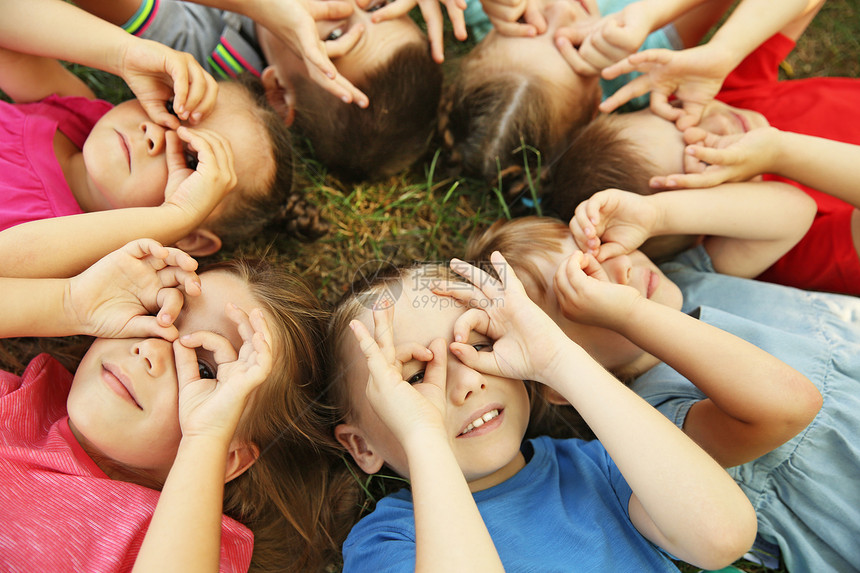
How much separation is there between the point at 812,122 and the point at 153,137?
7.64 ft

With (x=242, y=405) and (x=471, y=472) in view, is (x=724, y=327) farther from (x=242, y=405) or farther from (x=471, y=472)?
(x=242, y=405)

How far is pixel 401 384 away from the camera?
4.34 feet

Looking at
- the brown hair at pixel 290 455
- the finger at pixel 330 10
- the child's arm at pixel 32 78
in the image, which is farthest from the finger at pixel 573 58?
the child's arm at pixel 32 78

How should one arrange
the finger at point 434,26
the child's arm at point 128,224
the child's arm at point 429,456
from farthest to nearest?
the finger at point 434,26
the child's arm at point 128,224
the child's arm at point 429,456

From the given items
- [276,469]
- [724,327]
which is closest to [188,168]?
[276,469]

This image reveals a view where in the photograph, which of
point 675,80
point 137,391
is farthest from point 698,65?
point 137,391

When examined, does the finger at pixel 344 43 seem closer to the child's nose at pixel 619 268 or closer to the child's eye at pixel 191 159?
the child's eye at pixel 191 159

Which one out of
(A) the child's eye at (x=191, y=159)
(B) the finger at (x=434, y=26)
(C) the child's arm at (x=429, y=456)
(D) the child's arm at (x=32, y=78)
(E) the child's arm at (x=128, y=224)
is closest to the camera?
(C) the child's arm at (x=429, y=456)

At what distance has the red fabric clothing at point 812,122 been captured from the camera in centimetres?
191

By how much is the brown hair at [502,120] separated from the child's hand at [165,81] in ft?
2.81

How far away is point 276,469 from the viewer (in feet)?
5.59

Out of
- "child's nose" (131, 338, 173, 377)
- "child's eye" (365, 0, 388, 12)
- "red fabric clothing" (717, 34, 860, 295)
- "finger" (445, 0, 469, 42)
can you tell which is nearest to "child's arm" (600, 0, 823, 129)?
"red fabric clothing" (717, 34, 860, 295)

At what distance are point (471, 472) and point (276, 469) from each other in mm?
623

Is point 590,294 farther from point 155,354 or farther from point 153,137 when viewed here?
point 153,137
